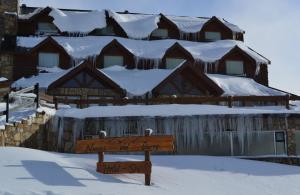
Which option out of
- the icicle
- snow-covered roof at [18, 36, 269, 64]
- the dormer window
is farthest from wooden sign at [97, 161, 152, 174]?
the icicle

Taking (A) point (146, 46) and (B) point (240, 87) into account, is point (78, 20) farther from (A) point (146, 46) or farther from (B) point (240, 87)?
(B) point (240, 87)

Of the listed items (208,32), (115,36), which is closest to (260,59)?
(208,32)

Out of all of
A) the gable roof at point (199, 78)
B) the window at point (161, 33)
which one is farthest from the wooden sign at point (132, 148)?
the window at point (161, 33)

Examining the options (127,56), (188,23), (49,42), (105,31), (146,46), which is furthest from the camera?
(188,23)

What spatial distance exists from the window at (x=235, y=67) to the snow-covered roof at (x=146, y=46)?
2.75 ft

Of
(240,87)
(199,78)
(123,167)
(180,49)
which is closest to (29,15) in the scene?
(180,49)

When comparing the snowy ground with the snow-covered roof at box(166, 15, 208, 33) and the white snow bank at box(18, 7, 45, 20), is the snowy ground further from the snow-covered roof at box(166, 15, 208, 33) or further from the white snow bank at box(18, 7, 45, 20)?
the white snow bank at box(18, 7, 45, 20)

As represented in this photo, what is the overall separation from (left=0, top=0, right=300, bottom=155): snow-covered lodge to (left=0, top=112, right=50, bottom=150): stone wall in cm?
847

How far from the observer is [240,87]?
1217 inches

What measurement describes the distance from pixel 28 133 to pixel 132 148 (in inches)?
229

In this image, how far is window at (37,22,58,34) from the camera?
33.6m

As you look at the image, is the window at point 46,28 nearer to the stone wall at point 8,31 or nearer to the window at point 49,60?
the stone wall at point 8,31

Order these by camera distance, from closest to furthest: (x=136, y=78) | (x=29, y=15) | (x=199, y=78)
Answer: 1. (x=199, y=78)
2. (x=136, y=78)
3. (x=29, y=15)

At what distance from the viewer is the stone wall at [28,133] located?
16.0 meters
